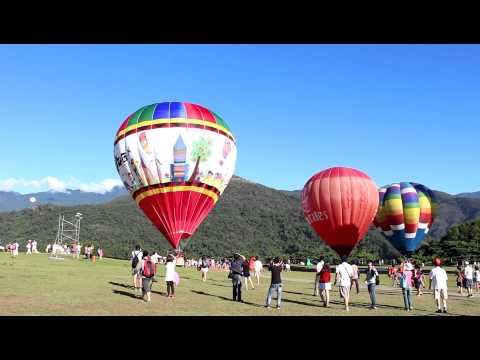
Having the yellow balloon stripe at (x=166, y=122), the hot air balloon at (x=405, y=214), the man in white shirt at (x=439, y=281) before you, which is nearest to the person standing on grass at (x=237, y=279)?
the man in white shirt at (x=439, y=281)

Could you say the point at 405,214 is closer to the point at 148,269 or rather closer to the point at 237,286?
the point at 237,286

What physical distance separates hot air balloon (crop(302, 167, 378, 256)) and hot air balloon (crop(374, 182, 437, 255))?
11.5 meters

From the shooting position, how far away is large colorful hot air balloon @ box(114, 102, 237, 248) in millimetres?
35344

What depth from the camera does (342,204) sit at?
3869cm

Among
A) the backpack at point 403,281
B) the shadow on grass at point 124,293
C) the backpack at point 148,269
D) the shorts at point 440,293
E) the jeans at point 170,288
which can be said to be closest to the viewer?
the shorts at point 440,293

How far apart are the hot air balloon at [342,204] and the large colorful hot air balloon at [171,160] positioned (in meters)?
8.94

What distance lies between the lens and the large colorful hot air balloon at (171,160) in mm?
35344

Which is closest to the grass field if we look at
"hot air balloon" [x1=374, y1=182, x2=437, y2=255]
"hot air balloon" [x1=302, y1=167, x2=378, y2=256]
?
"hot air balloon" [x1=302, y1=167, x2=378, y2=256]

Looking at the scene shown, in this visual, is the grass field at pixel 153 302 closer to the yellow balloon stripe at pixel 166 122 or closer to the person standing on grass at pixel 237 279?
the person standing on grass at pixel 237 279

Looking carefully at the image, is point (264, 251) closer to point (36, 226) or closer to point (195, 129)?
point (36, 226)

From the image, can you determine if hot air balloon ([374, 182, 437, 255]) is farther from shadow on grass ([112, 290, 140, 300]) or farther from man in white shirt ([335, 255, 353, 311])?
shadow on grass ([112, 290, 140, 300])

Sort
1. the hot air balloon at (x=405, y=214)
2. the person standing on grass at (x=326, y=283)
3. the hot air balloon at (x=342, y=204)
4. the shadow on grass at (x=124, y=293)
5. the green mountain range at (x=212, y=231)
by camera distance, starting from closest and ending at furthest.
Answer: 1. the person standing on grass at (x=326, y=283)
2. the shadow on grass at (x=124, y=293)
3. the hot air balloon at (x=342, y=204)
4. the hot air balloon at (x=405, y=214)
5. the green mountain range at (x=212, y=231)
